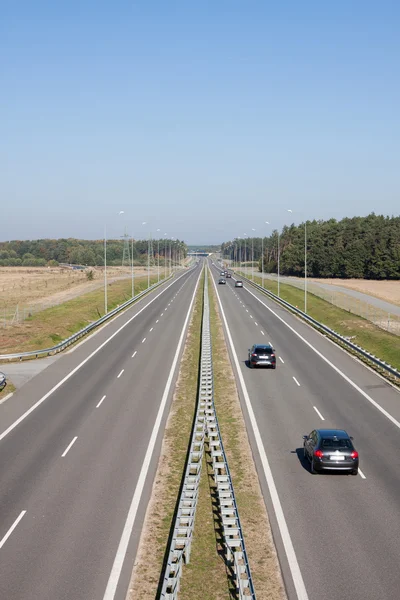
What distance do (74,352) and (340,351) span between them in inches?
723

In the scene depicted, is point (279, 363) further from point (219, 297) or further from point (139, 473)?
point (219, 297)

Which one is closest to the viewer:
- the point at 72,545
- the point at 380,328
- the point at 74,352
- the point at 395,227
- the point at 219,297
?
the point at 72,545

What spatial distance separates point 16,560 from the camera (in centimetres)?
1471

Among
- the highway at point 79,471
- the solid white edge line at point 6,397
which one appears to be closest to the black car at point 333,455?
the highway at point 79,471

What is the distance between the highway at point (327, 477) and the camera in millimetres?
14203

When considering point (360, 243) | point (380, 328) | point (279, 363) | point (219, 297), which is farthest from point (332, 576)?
point (360, 243)

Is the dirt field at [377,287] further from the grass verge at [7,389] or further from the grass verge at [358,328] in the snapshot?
the grass verge at [7,389]

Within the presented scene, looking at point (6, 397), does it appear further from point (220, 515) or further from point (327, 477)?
point (220, 515)

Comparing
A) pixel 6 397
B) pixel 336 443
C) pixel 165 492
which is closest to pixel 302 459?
pixel 336 443

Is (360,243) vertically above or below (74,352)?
above

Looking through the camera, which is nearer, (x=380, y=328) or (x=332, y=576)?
(x=332, y=576)

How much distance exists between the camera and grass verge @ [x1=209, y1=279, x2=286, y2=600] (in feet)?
45.9

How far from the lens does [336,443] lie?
2064 cm

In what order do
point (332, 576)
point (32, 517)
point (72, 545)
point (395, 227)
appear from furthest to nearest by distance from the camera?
point (395, 227)
point (32, 517)
point (72, 545)
point (332, 576)
